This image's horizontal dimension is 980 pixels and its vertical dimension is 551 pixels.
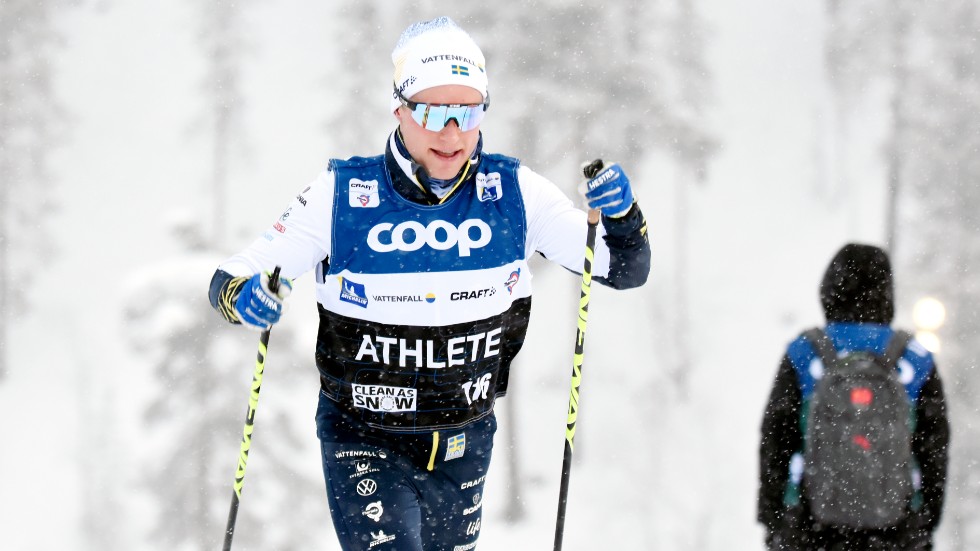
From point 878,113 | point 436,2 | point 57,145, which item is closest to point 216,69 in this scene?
point 57,145

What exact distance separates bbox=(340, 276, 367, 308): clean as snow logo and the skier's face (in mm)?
555

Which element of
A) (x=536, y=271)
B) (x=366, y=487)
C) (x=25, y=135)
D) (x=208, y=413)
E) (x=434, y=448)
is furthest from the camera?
(x=25, y=135)

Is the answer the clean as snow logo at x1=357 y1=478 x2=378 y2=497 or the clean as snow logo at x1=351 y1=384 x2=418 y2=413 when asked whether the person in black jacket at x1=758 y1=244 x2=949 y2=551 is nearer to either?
the clean as snow logo at x1=351 y1=384 x2=418 y2=413

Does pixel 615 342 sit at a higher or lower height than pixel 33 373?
higher

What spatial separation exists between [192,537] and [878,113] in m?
53.1

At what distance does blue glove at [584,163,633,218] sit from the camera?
364 cm

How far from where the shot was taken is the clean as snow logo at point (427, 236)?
387cm

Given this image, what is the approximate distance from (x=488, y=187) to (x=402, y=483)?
1.30 metres

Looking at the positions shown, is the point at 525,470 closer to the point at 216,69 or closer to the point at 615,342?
the point at 615,342

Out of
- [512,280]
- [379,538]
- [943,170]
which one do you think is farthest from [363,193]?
[943,170]

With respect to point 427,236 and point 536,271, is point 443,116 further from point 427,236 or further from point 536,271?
point 536,271

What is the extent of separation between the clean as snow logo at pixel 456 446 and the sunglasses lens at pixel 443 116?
1311 mm

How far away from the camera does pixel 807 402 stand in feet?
12.7

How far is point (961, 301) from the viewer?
20047 millimetres
